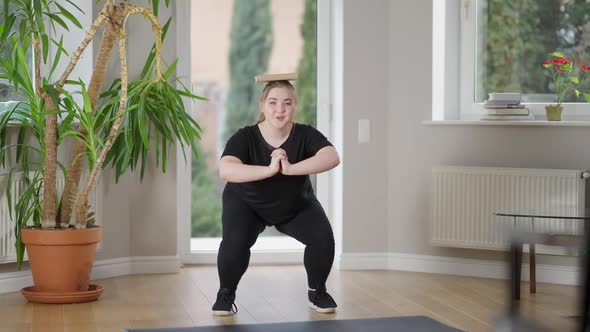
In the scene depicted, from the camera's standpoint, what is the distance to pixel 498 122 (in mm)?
5289

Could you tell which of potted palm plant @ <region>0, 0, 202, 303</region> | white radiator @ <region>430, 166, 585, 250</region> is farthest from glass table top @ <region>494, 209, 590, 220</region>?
potted palm plant @ <region>0, 0, 202, 303</region>

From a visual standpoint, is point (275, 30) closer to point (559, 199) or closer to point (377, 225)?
point (377, 225)

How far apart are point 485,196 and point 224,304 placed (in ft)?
5.90

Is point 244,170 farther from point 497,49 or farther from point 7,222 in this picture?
point 497,49

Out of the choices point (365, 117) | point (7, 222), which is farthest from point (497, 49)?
point (7, 222)

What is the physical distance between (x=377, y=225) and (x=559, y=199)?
1.12 metres

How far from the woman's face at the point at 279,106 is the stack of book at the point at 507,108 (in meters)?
1.59

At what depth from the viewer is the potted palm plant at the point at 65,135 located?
443cm

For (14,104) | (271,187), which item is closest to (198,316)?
(271,187)

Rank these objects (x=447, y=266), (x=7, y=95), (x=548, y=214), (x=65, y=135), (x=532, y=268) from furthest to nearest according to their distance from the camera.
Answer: (x=447, y=266)
(x=7, y=95)
(x=532, y=268)
(x=65, y=135)
(x=548, y=214)

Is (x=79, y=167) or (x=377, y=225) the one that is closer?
(x=79, y=167)

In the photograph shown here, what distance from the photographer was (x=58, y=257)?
445 centimetres

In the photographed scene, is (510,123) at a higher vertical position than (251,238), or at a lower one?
higher

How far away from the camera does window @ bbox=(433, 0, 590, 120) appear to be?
5453mm
